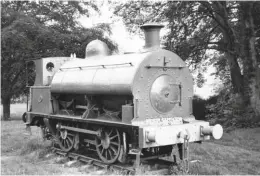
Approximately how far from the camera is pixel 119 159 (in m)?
7.23

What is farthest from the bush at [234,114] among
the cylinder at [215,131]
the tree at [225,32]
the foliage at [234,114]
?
the cylinder at [215,131]

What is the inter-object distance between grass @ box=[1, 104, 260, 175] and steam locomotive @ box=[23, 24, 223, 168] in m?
0.68

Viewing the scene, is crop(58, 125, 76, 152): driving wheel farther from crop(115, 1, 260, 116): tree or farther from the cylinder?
crop(115, 1, 260, 116): tree

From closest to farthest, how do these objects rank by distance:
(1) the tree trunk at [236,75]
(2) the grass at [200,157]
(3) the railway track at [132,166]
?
(3) the railway track at [132,166] < (2) the grass at [200,157] < (1) the tree trunk at [236,75]

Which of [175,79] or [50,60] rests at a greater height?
[50,60]

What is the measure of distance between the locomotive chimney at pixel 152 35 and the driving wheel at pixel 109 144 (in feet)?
6.83

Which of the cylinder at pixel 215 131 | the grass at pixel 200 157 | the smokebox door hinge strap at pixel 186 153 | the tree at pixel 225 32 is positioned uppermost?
the tree at pixel 225 32

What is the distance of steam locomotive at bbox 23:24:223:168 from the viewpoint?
686 cm

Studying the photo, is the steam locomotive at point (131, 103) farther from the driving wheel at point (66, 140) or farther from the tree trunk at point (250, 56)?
the tree trunk at point (250, 56)

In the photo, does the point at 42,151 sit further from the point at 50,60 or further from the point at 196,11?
the point at 196,11

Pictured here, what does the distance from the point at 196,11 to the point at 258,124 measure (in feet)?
17.1

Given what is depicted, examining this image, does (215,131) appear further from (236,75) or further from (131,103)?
(236,75)

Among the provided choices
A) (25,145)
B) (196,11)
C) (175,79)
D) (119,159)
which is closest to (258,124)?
(196,11)

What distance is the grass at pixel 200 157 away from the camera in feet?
23.8
